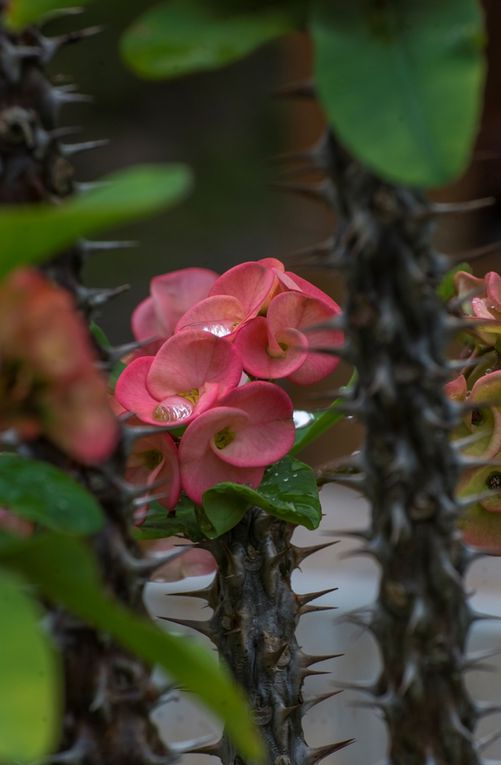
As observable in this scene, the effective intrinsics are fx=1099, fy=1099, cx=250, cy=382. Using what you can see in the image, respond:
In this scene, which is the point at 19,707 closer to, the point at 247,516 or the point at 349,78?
the point at 349,78

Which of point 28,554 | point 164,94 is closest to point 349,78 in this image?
point 28,554

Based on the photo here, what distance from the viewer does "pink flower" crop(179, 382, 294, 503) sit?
42cm

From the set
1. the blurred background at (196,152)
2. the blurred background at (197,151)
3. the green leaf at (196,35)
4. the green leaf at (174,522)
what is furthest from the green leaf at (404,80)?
the blurred background at (196,152)

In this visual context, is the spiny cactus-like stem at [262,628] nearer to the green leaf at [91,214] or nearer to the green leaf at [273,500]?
A: the green leaf at [273,500]

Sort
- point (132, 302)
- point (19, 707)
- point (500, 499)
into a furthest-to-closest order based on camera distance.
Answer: point (132, 302), point (500, 499), point (19, 707)

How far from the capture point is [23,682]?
0.21 metres

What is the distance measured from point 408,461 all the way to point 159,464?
5.9 inches

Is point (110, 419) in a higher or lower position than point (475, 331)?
higher

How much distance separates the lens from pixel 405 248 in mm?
305

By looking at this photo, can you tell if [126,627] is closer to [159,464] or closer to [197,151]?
[159,464]

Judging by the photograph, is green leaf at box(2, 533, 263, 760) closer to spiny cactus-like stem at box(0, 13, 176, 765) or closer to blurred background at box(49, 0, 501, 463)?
spiny cactus-like stem at box(0, 13, 176, 765)

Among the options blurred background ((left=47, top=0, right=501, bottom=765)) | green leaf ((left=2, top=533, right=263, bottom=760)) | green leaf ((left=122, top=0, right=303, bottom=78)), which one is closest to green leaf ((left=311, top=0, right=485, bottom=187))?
green leaf ((left=122, top=0, right=303, bottom=78))

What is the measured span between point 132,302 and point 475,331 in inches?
108

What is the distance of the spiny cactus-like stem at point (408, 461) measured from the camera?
0.30 metres
